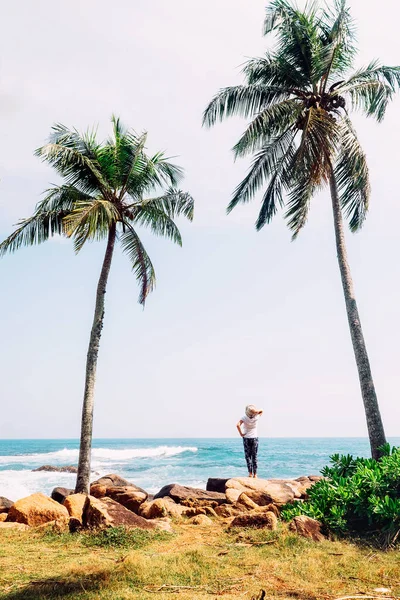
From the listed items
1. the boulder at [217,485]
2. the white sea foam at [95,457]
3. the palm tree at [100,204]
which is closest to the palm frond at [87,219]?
the palm tree at [100,204]

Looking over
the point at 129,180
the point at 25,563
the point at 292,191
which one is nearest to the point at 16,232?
the point at 129,180

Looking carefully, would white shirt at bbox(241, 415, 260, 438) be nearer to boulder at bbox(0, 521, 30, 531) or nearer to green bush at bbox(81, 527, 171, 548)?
green bush at bbox(81, 527, 171, 548)

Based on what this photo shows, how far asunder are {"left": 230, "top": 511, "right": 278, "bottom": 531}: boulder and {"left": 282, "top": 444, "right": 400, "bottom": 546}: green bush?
558mm

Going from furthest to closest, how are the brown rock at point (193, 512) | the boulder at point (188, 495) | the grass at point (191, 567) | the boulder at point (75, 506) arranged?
the boulder at point (188, 495) → the brown rock at point (193, 512) → the boulder at point (75, 506) → the grass at point (191, 567)

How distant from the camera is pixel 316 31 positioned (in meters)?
13.3

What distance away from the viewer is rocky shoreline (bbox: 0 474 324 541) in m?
8.17

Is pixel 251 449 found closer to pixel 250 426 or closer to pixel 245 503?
pixel 250 426

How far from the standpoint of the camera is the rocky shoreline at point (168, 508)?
8.17 meters

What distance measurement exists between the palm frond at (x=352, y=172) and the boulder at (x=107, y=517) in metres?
9.71

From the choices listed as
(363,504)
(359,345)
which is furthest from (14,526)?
(359,345)

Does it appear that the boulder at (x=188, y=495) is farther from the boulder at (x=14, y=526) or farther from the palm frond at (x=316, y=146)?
the palm frond at (x=316, y=146)

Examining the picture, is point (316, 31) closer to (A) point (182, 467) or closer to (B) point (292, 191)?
(B) point (292, 191)

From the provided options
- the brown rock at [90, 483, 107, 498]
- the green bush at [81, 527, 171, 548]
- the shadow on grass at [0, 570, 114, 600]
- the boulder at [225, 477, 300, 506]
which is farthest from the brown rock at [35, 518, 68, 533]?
the brown rock at [90, 483, 107, 498]

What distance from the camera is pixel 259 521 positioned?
8.11 metres
